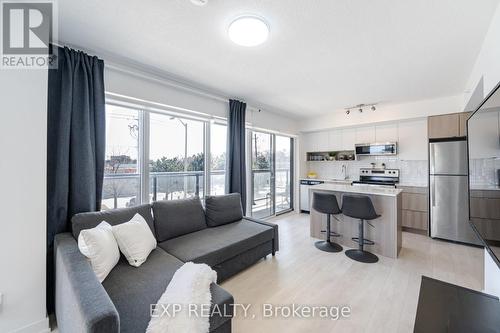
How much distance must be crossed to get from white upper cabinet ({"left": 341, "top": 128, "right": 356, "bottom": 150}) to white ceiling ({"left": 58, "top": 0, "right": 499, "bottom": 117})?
182 centimetres

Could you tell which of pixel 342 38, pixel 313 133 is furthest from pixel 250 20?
pixel 313 133

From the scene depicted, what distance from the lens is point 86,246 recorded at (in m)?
1.57

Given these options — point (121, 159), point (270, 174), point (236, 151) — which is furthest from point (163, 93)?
point (270, 174)

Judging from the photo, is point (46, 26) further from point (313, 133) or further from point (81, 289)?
point (313, 133)

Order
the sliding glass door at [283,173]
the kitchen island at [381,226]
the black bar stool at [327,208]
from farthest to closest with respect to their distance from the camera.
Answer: the sliding glass door at [283,173] → the black bar stool at [327,208] → the kitchen island at [381,226]

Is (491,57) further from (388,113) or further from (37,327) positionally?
(37,327)

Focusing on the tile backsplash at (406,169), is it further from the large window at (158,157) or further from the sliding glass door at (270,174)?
the large window at (158,157)

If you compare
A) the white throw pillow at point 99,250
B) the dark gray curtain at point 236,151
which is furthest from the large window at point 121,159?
the dark gray curtain at point 236,151

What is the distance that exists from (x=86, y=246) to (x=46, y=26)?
1.85 metres

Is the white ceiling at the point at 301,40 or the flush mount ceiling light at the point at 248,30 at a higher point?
the white ceiling at the point at 301,40

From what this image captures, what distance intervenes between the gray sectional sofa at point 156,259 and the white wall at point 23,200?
0.17 m

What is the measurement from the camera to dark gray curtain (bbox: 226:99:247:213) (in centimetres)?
374

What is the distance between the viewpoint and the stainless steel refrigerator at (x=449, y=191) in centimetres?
341

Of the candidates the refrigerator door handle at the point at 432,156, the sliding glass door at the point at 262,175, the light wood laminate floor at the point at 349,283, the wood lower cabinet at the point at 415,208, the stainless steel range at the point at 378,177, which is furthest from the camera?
the sliding glass door at the point at 262,175
